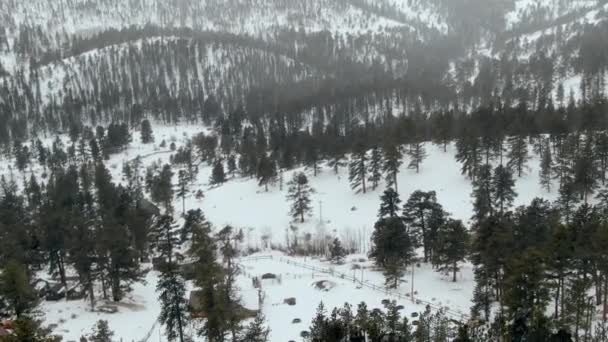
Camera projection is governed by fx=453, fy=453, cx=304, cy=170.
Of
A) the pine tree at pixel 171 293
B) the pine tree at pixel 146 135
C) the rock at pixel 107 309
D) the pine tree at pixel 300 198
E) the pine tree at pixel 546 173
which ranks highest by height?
the pine tree at pixel 171 293

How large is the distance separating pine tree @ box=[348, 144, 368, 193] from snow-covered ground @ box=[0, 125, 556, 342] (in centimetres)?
209

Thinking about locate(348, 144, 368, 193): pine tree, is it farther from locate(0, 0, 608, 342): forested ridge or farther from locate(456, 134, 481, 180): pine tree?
locate(456, 134, 481, 180): pine tree

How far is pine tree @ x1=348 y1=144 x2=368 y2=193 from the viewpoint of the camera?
78500 millimetres

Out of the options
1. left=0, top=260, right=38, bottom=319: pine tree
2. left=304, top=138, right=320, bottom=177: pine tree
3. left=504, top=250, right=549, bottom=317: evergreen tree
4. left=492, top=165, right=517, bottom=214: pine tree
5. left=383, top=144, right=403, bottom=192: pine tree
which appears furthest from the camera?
left=304, top=138, right=320, bottom=177: pine tree

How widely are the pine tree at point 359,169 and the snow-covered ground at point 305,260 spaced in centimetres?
209

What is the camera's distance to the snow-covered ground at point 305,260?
41.4 meters

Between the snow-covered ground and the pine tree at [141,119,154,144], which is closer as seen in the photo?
the snow-covered ground

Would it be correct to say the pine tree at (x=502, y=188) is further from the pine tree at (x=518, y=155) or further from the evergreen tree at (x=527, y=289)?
the evergreen tree at (x=527, y=289)

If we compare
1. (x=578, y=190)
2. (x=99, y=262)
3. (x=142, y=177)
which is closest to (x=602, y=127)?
(x=578, y=190)

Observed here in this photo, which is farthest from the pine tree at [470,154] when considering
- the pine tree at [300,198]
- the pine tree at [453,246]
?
the pine tree at [453,246]

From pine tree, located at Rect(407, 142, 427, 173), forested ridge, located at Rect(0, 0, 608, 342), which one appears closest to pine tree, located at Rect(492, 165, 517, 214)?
forested ridge, located at Rect(0, 0, 608, 342)

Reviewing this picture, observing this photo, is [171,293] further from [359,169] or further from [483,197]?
[359,169]

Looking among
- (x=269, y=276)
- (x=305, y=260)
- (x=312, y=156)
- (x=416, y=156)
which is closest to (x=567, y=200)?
(x=416, y=156)

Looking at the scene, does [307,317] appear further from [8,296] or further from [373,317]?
[8,296]
